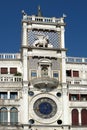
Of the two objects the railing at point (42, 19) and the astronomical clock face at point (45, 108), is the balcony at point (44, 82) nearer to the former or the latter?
the astronomical clock face at point (45, 108)

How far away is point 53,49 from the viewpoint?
6988 cm

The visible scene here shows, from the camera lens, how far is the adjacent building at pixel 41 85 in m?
66.1

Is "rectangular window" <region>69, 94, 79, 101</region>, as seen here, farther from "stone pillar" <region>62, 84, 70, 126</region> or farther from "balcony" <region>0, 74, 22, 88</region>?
"balcony" <region>0, 74, 22, 88</region>

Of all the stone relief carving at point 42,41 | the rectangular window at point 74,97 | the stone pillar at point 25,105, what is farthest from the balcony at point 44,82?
the stone relief carving at point 42,41

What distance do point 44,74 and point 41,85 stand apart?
6.90 feet

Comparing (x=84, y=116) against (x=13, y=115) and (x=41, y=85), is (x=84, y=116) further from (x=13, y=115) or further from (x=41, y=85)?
(x=13, y=115)

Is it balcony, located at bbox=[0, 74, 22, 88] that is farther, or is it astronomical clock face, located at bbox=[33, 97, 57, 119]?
balcony, located at bbox=[0, 74, 22, 88]

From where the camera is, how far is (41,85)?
67500 mm

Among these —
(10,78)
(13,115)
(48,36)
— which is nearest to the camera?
(13,115)

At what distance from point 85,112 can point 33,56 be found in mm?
11726

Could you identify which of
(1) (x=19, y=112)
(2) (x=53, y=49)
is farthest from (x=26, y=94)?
(2) (x=53, y=49)

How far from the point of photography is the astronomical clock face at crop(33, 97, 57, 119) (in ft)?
219

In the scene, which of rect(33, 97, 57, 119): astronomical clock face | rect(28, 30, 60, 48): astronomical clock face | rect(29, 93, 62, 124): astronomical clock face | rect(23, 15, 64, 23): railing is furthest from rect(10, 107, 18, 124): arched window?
rect(23, 15, 64, 23): railing

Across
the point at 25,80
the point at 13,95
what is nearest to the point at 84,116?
the point at 25,80
